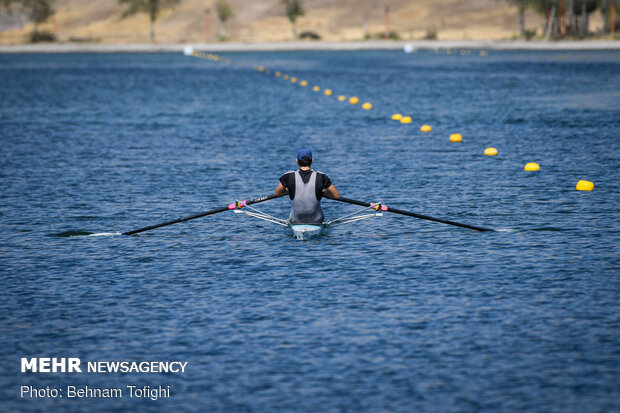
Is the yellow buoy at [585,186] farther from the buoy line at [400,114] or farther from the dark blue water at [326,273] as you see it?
the dark blue water at [326,273]

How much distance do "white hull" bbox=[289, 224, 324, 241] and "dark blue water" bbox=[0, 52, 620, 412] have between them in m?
0.17

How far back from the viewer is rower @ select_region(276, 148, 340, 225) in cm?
1706

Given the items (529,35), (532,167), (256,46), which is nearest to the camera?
(532,167)

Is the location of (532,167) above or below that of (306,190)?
below

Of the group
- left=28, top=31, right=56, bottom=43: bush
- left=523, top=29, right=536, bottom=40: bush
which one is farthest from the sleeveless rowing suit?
left=28, top=31, right=56, bottom=43: bush

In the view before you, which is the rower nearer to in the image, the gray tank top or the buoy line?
the gray tank top

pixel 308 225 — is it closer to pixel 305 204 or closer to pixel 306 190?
pixel 305 204

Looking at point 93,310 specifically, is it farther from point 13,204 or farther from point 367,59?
point 367,59

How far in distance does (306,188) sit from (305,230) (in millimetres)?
789

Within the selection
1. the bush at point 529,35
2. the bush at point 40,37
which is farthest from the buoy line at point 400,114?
the bush at point 40,37

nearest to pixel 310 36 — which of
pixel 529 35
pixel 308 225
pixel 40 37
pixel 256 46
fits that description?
pixel 256 46

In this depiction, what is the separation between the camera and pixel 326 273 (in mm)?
15289

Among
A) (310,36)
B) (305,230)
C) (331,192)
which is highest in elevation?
(310,36)

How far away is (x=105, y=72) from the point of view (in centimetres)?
8062
